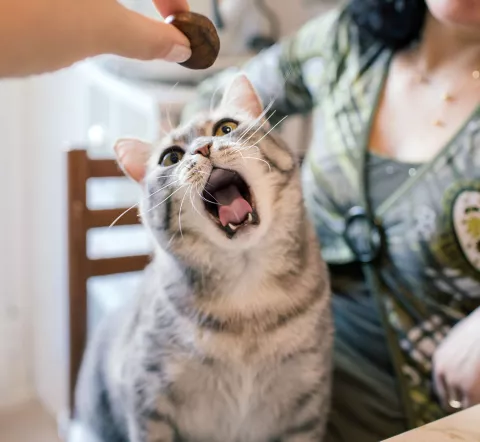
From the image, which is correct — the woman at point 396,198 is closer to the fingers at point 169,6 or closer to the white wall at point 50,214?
the fingers at point 169,6

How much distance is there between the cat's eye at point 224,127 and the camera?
61cm

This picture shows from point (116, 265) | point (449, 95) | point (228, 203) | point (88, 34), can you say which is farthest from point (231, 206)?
point (116, 265)

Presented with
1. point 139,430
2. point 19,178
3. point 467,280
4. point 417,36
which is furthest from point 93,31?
point 19,178

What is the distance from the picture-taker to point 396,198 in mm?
759

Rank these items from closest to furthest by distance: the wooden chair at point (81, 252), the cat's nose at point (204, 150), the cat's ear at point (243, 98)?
the cat's nose at point (204, 150) → the cat's ear at point (243, 98) → the wooden chair at point (81, 252)

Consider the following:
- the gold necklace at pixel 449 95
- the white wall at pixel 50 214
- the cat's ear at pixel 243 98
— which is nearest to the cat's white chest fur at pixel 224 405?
the cat's ear at pixel 243 98

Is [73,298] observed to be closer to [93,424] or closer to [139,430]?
[93,424]

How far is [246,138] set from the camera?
596mm

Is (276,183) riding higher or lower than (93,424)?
higher

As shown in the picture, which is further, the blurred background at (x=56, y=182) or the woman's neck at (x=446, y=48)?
the blurred background at (x=56, y=182)

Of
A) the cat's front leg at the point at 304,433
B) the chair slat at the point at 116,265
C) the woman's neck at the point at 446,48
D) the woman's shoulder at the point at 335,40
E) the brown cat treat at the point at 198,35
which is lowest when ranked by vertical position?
the cat's front leg at the point at 304,433

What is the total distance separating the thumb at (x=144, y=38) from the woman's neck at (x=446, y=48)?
53 centimetres

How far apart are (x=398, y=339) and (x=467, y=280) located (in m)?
0.12

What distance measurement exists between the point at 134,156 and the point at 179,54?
23 centimetres
